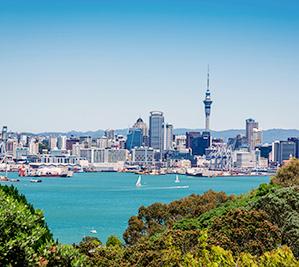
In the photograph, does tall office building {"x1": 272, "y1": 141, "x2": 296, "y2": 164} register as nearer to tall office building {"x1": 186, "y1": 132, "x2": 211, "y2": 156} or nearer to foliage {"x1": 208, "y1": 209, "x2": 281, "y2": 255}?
tall office building {"x1": 186, "y1": 132, "x2": 211, "y2": 156}

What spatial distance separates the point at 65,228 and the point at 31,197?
1612 cm

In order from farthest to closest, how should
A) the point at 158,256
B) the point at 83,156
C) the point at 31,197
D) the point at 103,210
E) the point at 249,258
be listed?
the point at 83,156
the point at 31,197
the point at 103,210
the point at 158,256
the point at 249,258

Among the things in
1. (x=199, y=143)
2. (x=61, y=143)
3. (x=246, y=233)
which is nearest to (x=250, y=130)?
(x=199, y=143)

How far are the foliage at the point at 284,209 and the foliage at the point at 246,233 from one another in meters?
0.62

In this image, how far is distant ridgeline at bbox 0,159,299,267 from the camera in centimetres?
375

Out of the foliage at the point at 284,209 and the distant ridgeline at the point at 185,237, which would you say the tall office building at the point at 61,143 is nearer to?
the distant ridgeline at the point at 185,237

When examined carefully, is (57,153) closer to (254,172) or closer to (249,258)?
(254,172)

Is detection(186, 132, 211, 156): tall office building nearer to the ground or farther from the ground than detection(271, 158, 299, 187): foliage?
farther from the ground

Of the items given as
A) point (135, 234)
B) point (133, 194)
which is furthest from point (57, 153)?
point (135, 234)

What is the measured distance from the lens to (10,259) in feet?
12.3

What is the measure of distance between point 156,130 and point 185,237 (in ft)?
396

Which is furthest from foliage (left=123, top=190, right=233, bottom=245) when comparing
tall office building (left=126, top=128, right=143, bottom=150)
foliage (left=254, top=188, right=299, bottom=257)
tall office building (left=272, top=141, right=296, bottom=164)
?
tall office building (left=126, top=128, right=143, bottom=150)

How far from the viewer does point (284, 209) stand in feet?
37.8

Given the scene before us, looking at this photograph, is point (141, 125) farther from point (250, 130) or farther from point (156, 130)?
point (250, 130)
